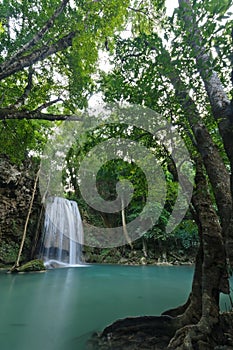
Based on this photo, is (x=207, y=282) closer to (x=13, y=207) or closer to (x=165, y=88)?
(x=165, y=88)

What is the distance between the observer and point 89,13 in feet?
14.1

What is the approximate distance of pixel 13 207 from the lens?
1388cm

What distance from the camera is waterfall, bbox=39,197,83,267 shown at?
49.7 feet

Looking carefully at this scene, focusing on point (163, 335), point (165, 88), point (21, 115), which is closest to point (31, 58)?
point (21, 115)

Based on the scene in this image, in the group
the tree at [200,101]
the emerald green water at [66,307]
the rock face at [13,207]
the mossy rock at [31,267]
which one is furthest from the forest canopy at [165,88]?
the rock face at [13,207]

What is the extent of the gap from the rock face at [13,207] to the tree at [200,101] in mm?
11588

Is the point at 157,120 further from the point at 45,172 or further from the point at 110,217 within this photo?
the point at 110,217

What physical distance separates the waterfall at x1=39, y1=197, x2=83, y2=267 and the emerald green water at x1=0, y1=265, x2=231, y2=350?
221 inches

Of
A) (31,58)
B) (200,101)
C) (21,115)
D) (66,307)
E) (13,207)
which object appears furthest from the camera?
(13,207)

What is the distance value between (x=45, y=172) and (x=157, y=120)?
14.6 meters

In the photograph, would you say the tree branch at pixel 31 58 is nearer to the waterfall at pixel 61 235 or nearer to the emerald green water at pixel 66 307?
the emerald green water at pixel 66 307

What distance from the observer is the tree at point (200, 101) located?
1951 mm

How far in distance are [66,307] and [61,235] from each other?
10882 millimetres

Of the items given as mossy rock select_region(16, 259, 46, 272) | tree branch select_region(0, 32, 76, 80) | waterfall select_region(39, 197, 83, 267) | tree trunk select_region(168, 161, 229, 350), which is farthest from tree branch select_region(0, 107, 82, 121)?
waterfall select_region(39, 197, 83, 267)
